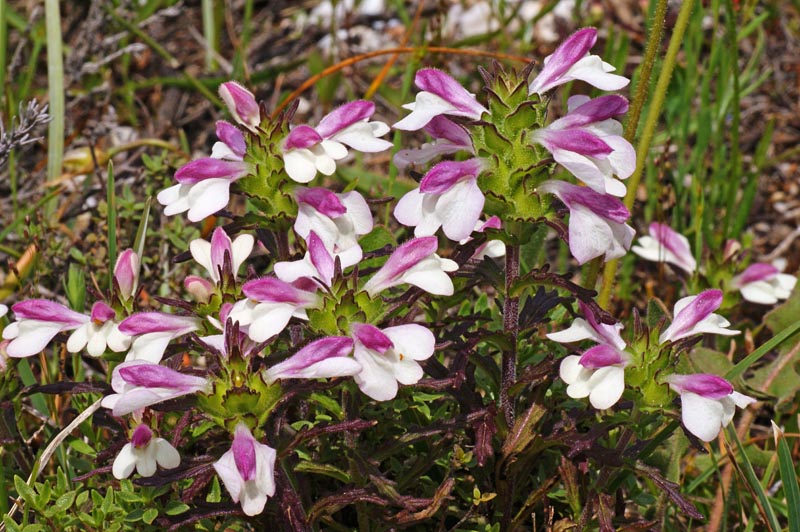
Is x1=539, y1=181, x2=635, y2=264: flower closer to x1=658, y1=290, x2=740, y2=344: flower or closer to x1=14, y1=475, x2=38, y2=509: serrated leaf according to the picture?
x1=658, y1=290, x2=740, y2=344: flower

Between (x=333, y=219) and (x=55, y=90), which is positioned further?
(x=55, y=90)

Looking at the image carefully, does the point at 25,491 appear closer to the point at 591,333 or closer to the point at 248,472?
the point at 248,472

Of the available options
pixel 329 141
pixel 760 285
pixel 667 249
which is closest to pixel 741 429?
pixel 760 285

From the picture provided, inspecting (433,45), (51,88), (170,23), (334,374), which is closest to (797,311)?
(433,45)

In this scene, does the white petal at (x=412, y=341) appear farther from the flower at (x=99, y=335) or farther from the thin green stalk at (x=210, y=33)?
the thin green stalk at (x=210, y=33)

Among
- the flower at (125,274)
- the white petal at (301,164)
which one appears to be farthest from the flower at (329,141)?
the flower at (125,274)

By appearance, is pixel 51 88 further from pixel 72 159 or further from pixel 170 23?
pixel 170 23
